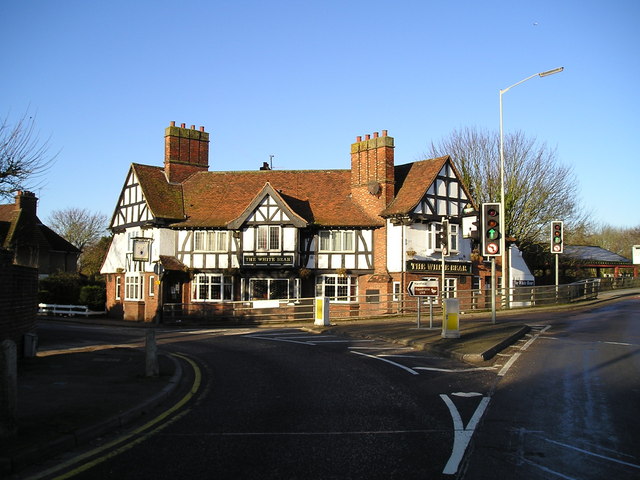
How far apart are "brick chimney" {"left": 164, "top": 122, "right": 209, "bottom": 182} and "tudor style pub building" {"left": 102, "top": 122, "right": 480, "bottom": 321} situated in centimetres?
183

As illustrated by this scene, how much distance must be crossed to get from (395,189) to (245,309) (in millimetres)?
12422

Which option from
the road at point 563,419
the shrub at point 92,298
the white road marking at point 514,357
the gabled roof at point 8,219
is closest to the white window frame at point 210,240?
the shrub at point 92,298

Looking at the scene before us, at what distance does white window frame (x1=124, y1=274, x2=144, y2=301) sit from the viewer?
122 feet

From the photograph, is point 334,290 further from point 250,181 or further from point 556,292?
point 556,292

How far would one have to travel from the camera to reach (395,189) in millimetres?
37469

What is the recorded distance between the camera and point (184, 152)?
40.6 metres

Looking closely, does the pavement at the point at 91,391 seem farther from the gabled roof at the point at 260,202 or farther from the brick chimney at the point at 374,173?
the brick chimney at the point at 374,173

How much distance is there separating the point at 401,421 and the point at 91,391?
17.3ft

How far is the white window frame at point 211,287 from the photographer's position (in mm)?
35750

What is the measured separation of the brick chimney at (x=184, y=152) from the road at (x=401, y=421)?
27.3 meters

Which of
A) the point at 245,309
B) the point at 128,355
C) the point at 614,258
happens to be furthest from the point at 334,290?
the point at 614,258

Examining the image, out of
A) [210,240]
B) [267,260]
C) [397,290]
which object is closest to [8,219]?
[210,240]

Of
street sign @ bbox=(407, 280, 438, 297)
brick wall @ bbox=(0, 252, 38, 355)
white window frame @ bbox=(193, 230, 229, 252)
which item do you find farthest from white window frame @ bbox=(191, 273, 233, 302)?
brick wall @ bbox=(0, 252, 38, 355)

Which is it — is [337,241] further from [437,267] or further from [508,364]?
[508,364]
